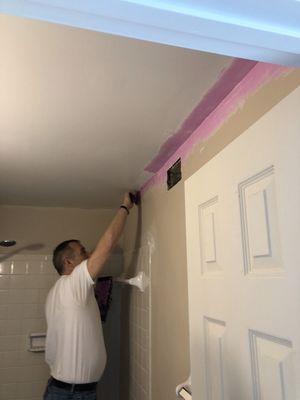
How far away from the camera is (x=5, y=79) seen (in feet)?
3.43

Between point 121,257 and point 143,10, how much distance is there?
2.41 meters

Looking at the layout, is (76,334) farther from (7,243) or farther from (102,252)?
(7,243)

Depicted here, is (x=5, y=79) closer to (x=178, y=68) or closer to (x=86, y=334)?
(x=178, y=68)

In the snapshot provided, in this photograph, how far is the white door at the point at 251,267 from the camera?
587 millimetres

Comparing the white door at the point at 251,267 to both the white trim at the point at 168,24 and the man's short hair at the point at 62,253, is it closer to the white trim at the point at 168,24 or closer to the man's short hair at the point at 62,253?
the white trim at the point at 168,24

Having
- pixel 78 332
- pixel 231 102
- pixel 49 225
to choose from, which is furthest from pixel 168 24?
pixel 49 225

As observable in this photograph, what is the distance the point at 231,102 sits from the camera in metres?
1.08

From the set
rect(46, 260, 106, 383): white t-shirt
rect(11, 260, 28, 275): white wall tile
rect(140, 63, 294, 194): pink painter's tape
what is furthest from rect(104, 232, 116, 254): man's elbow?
rect(11, 260, 28, 275): white wall tile

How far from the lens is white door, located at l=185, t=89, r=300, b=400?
587 mm

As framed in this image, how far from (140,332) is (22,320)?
1.03 metres

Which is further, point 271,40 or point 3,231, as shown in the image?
point 3,231

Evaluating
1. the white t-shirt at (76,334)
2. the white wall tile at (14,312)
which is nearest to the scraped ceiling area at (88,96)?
the white t-shirt at (76,334)

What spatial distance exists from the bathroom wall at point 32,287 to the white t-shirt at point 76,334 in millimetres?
601

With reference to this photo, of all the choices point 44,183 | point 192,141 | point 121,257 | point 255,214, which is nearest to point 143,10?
point 255,214
